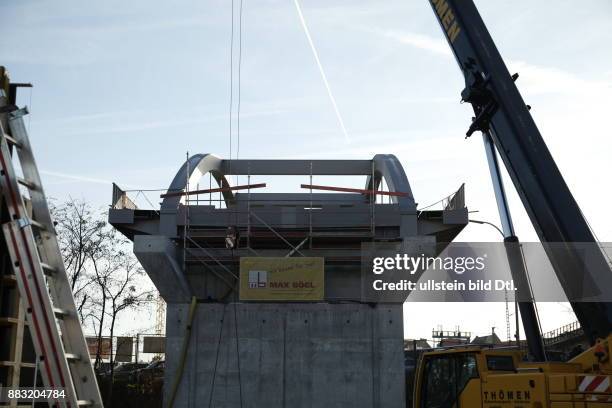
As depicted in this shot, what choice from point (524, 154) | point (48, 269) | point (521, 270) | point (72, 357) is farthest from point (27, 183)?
point (524, 154)

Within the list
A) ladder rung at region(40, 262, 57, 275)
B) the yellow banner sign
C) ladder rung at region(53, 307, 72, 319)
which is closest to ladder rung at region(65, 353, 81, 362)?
ladder rung at region(53, 307, 72, 319)

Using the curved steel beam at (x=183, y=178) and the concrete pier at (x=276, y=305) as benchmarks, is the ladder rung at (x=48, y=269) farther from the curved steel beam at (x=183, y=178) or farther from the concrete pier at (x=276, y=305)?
the curved steel beam at (x=183, y=178)

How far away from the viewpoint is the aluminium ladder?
15.4 ft

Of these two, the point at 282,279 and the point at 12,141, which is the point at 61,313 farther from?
the point at 282,279

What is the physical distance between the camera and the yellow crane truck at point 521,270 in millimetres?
9781

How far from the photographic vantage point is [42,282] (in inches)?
189

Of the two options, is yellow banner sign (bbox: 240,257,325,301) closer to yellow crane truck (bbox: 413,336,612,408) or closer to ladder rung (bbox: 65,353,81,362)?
yellow crane truck (bbox: 413,336,612,408)

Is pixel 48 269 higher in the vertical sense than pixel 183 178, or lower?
lower

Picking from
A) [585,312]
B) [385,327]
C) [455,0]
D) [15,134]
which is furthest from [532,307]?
[385,327]

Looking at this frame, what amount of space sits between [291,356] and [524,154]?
44.5ft

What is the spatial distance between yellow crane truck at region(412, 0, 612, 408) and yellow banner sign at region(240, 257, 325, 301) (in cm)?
1137

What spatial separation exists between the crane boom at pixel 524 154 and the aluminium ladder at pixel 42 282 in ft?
24.9

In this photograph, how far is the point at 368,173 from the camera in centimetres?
3088

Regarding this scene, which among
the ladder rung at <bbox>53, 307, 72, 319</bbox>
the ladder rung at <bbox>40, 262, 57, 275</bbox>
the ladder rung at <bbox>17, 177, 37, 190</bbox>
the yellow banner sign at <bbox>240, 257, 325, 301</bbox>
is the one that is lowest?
the ladder rung at <bbox>53, 307, 72, 319</bbox>
